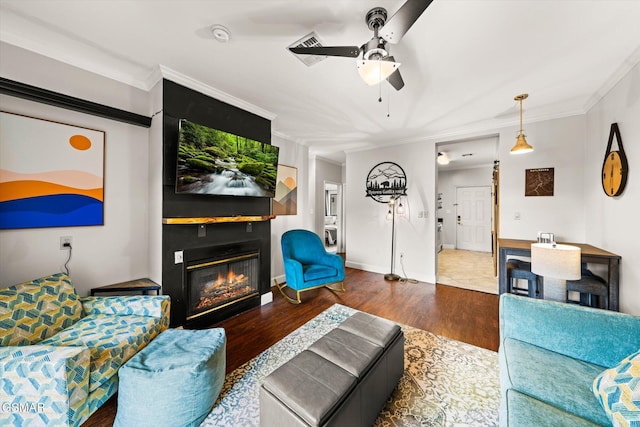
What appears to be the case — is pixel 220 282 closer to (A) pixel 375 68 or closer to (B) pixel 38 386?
(B) pixel 38 386

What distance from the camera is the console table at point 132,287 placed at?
2181 mm

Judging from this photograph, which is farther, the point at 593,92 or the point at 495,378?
the point at 593,92

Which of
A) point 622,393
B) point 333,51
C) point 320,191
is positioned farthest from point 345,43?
point 320,191

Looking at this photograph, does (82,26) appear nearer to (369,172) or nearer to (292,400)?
(292,400)

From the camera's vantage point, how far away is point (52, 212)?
1987mm

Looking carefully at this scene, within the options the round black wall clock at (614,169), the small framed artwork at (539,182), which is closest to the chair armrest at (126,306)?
the round black wall clock at (614,169)

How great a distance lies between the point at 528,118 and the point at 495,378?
138 inches

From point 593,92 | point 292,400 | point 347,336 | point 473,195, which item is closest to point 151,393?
point 292,400

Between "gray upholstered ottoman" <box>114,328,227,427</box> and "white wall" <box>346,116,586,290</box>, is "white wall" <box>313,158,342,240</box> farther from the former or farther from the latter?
"gray upholstered ottoman" <box>114,328,227,427</box>

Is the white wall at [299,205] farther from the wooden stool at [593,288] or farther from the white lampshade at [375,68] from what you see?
the wooden stool at [593,288]

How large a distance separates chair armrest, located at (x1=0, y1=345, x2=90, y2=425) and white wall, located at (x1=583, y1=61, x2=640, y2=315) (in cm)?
408

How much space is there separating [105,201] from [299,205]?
2.82m

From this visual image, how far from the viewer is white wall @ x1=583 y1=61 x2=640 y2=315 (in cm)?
198

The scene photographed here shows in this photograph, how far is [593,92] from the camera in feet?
8.59
